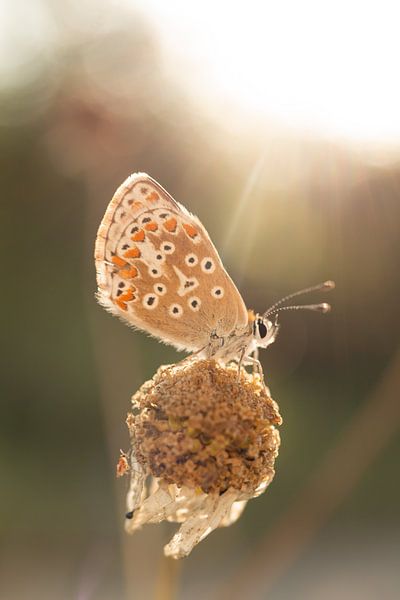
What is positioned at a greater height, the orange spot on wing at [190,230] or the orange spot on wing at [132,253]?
the orange spot on wing at [190,230]

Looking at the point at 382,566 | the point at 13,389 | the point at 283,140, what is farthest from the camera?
the point at 13,389

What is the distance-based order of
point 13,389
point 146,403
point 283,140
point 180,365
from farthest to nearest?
point 13,389 → point 283,140 → point 180,365 → point 146,403

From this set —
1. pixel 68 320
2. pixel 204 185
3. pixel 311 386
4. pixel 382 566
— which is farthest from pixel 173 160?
pixel 382 566

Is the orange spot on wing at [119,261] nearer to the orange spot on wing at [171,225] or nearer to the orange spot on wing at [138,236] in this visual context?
the orange spot on wing at [138,236]

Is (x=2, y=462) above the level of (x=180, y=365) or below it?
below

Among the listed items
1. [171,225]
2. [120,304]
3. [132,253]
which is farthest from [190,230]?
[120,304]

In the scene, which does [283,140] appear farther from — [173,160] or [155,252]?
[155,252]

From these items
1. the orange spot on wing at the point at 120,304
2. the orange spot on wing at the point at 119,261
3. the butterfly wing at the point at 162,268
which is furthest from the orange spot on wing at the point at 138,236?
the orange spot on wing at the point at 120,304

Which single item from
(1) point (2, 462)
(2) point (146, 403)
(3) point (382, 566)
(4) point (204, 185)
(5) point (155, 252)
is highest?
(5) point (155, 252)
